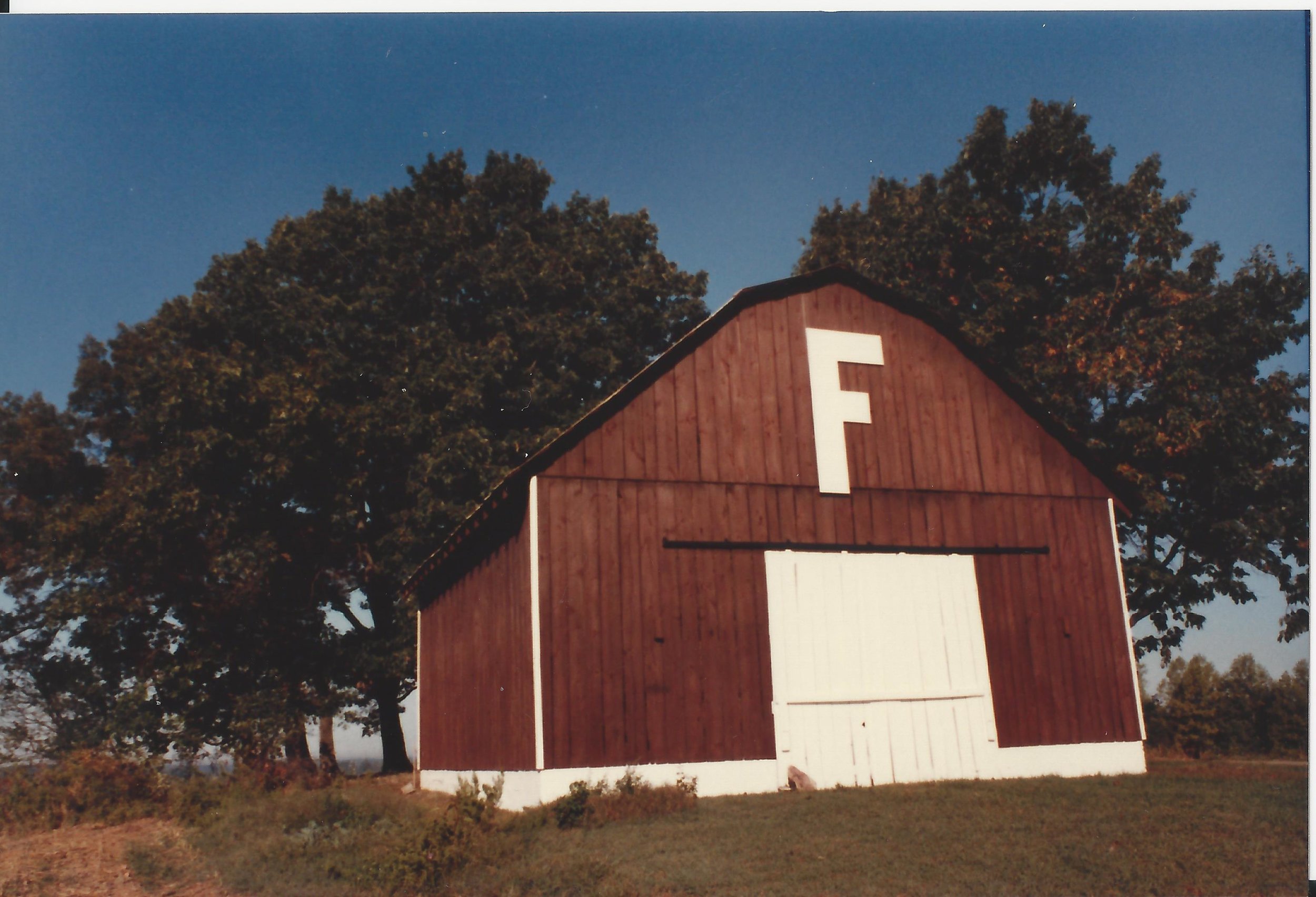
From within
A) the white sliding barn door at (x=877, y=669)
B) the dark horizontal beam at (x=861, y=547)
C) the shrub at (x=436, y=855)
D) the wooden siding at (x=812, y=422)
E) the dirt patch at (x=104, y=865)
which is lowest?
the dirt patch at (x=104, y=865)

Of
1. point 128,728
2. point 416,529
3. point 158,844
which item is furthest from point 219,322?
point 158,844

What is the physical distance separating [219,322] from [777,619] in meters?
19.7

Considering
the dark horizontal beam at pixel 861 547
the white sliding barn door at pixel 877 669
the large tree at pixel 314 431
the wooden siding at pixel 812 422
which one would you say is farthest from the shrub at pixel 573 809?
the large tree at pixel 314 431

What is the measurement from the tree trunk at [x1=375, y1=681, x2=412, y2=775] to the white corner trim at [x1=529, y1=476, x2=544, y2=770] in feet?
54.1

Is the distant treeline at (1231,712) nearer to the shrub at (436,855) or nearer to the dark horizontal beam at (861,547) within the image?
the dark horizontal beam at (861,547)

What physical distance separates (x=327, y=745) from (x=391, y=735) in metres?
2.11

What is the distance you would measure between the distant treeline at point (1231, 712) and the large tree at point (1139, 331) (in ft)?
6.20

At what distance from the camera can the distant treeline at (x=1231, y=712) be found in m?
24.0

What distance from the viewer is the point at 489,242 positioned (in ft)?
97.0

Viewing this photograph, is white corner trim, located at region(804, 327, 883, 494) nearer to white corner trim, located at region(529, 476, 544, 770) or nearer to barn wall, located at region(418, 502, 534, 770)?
white corner trim, located at region(529, 476, 544, 770)

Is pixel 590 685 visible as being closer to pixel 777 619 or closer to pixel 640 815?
pixel 640 815

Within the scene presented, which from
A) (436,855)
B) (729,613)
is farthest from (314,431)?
(436,855)

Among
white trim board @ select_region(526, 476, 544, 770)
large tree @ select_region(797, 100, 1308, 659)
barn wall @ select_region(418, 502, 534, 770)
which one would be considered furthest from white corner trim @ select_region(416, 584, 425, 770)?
large tree @ select_region(797, 100, 1308, 659)

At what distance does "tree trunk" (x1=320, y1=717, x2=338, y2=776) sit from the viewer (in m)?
25.5
